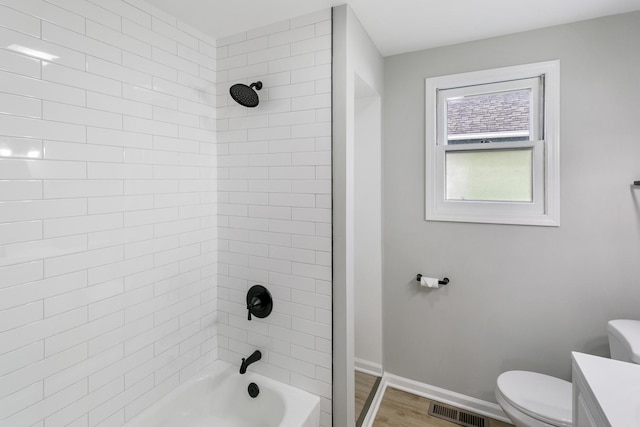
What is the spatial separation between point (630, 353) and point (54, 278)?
2.55m

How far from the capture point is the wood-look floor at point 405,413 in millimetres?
2012

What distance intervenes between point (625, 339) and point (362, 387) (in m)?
1.58

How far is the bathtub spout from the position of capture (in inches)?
70.3

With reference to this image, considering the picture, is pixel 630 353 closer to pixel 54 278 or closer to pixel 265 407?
pixel 265 407

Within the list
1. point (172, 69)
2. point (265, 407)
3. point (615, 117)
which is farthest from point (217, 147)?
point (615, 117)

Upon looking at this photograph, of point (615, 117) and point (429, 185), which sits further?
point (429, 185)

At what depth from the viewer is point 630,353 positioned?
4.65 feet

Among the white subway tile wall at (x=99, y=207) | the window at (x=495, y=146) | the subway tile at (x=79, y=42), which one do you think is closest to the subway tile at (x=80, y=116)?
the white subway tile wall at (x=99, y=207)

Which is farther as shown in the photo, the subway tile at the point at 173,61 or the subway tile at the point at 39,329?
the subway tile at the point at 173,61

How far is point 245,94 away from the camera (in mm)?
1644

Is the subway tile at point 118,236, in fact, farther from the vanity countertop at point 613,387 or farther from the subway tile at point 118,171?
the vanity countertop at point 613,387

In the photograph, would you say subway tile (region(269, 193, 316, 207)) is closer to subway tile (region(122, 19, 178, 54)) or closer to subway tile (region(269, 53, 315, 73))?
subway tile (region(269, 53, 315, 73))

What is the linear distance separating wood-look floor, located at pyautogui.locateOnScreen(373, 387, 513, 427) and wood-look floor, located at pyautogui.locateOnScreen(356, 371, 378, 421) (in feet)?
0.40

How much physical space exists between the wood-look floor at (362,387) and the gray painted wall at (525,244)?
0.18 m
